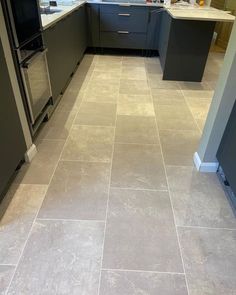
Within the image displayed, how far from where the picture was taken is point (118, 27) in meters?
4.00

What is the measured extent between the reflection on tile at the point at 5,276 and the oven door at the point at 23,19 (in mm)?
1341

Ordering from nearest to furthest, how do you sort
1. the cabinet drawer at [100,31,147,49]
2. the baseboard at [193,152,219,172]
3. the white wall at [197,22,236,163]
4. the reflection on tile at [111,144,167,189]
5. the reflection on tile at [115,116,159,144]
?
1. the white wall at [197,22,236,163]
2. the reflection on tile at [111,144,167,189]
3. the baseboard at [193,152,219,172]
4. the reflection on tile at [115,116,159,144]
5. the cabinet drawer at [100,31,147,49]

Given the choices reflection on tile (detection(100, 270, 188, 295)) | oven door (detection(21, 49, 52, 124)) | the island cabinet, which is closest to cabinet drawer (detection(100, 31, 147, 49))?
the island cabinet

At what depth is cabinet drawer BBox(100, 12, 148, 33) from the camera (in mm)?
3889

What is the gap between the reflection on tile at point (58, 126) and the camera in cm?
219

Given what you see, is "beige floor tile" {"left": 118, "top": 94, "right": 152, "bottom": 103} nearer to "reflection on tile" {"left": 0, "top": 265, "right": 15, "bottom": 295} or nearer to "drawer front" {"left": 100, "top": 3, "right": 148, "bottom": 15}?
"drawer front" {"left": 100, "top": 3, "right": 148, "bottom": 15}

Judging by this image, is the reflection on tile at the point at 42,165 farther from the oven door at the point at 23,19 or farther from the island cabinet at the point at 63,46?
the oven door at the point at 23,19

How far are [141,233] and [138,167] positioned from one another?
22.9 inches

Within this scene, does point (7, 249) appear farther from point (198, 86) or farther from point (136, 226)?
point (198, 86)

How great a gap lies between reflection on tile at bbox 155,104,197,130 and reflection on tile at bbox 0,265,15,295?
170 cm

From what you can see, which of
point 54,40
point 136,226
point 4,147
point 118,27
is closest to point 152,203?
point 136,226

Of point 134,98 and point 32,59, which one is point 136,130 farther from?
point 32,59

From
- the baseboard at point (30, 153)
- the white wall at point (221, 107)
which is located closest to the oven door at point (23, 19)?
the baseboard at point (30, 153)

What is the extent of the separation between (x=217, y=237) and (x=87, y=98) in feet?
6.79
